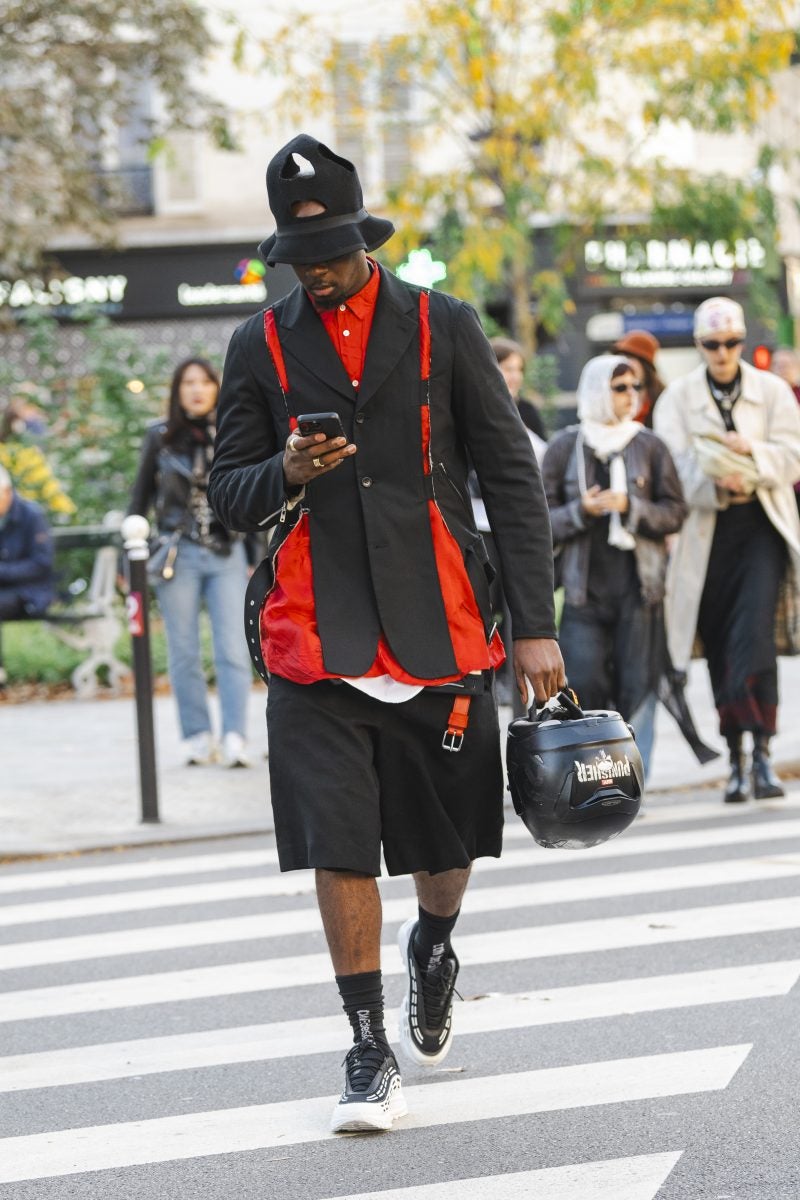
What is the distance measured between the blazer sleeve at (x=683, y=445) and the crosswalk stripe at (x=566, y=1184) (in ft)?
15.9

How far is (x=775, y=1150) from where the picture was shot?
4.01 meters

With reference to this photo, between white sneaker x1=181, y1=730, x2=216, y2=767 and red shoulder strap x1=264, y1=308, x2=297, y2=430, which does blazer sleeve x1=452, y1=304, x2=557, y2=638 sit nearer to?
red shoulder strap x1=264, y1=308, x2=297, y2=430

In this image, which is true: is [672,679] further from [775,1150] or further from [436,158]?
[436,158]

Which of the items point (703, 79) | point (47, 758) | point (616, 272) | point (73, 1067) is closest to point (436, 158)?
point (616, 272)

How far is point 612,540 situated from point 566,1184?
4.59m

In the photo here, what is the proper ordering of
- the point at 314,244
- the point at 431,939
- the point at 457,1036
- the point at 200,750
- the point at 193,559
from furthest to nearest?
the point at 200,750
the point at 193,559
the point at 457,1036
the point at 431,939
the point at 314,244

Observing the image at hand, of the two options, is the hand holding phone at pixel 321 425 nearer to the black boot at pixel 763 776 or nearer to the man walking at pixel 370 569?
the man walking at pixel 370 569

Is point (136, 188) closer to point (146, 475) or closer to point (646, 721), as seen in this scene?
point (146, 475)

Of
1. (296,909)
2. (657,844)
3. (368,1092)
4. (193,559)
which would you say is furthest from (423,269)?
(368,1092)

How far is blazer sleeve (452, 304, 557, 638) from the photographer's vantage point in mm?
4352

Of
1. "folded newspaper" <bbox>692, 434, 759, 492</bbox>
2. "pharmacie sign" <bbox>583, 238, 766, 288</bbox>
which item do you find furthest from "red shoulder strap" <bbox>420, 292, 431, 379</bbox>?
"pharmacie sign" <bbox>583, 238, 766, 288</bbox>

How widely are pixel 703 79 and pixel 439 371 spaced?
1352 cm

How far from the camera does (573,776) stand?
4.28m

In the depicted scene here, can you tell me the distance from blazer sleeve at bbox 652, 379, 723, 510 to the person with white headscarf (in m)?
0.17
